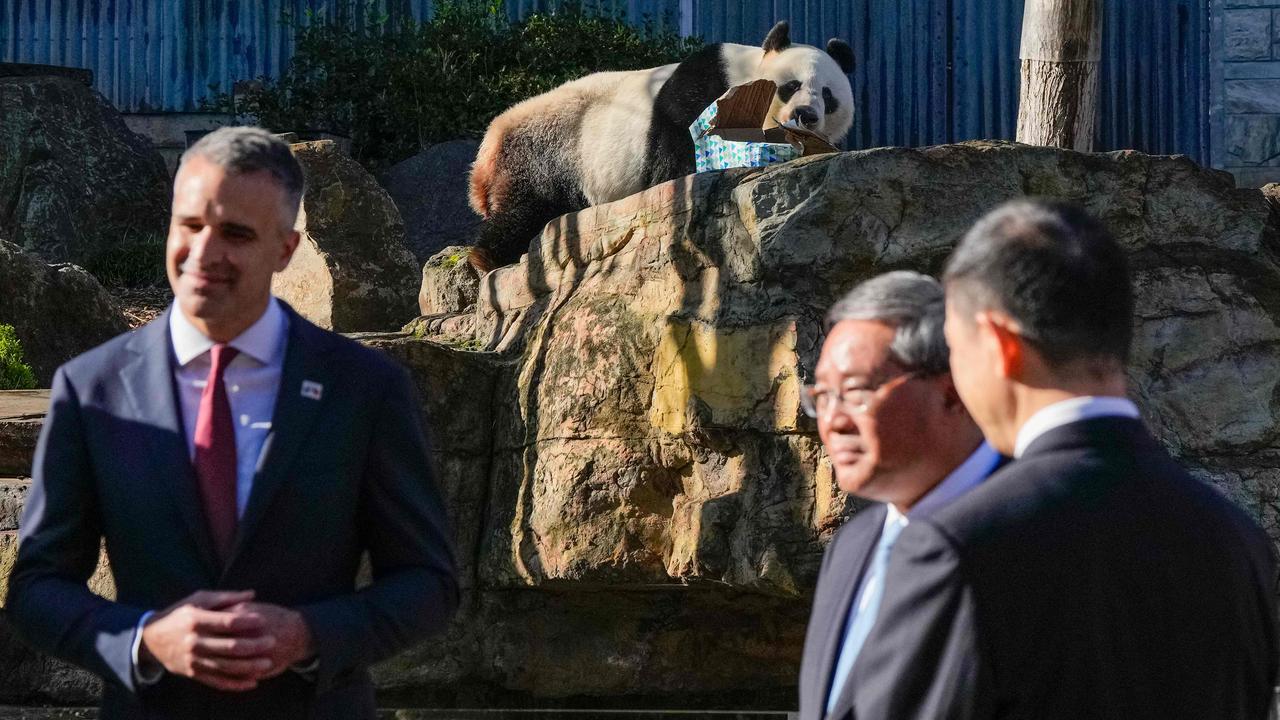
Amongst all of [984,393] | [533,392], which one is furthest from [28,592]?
[533,392]

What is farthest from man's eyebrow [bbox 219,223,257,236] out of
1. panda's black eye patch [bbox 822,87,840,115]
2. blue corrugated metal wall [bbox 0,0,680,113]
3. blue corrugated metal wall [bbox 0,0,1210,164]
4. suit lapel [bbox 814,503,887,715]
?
blue corrugated metal wall [bbox 0,0,680,113]

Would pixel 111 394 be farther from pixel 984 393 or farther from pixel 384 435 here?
pixel 984 393

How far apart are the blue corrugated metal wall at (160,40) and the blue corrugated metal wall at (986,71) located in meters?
2.17

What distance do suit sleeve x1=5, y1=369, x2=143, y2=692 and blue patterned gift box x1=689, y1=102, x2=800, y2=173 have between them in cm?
292

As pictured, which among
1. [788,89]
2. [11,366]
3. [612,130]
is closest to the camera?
[11,366]

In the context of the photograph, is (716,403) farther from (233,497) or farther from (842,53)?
(842,53)

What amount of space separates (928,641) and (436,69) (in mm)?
8682

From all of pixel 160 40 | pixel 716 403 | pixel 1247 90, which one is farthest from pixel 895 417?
pixel 160 40

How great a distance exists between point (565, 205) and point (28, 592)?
5.13 m

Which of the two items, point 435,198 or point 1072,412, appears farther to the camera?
point 435,198

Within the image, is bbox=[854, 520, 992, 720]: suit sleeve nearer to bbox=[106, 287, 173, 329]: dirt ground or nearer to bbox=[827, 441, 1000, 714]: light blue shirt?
bbox=[827, 441, 1000, 714]: light blue shirt

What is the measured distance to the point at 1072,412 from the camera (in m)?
1.67

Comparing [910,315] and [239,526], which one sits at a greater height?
[910,315]

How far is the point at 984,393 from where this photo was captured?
67.9 inches
